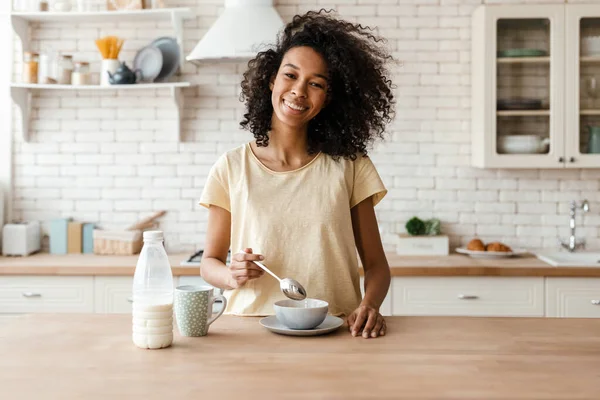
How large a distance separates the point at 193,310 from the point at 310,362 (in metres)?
0.38

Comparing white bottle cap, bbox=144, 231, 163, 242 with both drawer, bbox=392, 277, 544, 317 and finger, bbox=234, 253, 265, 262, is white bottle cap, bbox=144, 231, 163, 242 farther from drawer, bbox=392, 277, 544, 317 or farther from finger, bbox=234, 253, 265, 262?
drawer, bbox=392, 277, 544, 317

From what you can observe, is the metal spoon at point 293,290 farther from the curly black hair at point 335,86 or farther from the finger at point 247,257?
the curly black hair at point 335,86

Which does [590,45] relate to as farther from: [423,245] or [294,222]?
[294,222]

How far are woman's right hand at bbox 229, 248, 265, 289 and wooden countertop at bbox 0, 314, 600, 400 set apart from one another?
0.14 m

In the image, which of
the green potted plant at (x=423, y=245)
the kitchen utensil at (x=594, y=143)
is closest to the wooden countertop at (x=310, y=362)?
the green potted plant at (x=423, y=245)

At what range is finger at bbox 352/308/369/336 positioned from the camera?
1977 millimetres

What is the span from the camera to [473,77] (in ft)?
14.4

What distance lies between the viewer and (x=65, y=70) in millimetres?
4340

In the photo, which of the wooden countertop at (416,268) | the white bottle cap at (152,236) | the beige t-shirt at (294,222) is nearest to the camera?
the white bottle cap at (152,236)

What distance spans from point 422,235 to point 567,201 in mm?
954

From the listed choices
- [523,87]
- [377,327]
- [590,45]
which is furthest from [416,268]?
[377,327]

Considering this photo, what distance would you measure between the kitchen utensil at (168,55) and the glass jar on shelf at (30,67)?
0.69 m

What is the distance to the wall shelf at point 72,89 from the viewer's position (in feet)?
13.8

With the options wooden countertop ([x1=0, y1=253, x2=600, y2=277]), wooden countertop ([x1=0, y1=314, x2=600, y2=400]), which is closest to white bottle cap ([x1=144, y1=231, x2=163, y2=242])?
wooden countertop ([x1=0, y1=314, x2=600, y2=400])
